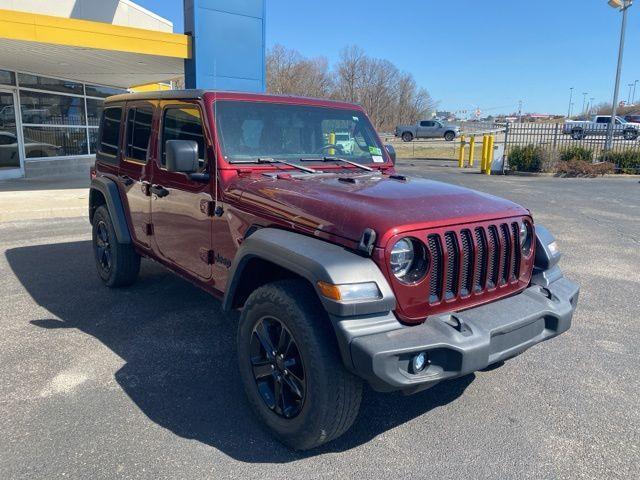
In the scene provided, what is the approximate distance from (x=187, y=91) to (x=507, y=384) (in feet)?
10.6

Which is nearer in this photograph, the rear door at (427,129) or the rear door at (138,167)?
the rear door at (138,167)

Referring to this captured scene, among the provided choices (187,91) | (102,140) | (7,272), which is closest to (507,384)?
(187,91)

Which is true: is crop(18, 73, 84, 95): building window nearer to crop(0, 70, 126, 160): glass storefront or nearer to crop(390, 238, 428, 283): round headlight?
crop(0, 70, 126, 160): glass storefront

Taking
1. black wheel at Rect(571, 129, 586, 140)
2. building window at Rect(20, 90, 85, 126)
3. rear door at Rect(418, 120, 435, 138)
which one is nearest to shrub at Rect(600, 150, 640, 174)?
black wheel at Rect(571, 129, 586, 140)

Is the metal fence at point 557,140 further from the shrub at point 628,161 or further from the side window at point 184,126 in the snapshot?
the side window at point 184,126

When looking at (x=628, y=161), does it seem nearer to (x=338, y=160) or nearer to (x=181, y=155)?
(x=338, y=160)

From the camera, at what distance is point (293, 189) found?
3.21 meters

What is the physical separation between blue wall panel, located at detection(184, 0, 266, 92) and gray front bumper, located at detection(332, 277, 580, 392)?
10077 mm

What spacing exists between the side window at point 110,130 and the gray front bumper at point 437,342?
148 inches

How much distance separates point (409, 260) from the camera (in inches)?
107

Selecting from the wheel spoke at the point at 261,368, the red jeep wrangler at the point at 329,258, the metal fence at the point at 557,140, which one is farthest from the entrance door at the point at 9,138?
the metal fence at the point at 557,140

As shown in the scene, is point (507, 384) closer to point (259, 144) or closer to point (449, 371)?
point (449, 371)

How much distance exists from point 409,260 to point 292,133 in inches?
69.1

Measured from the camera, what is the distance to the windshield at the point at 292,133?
3.74 meters
